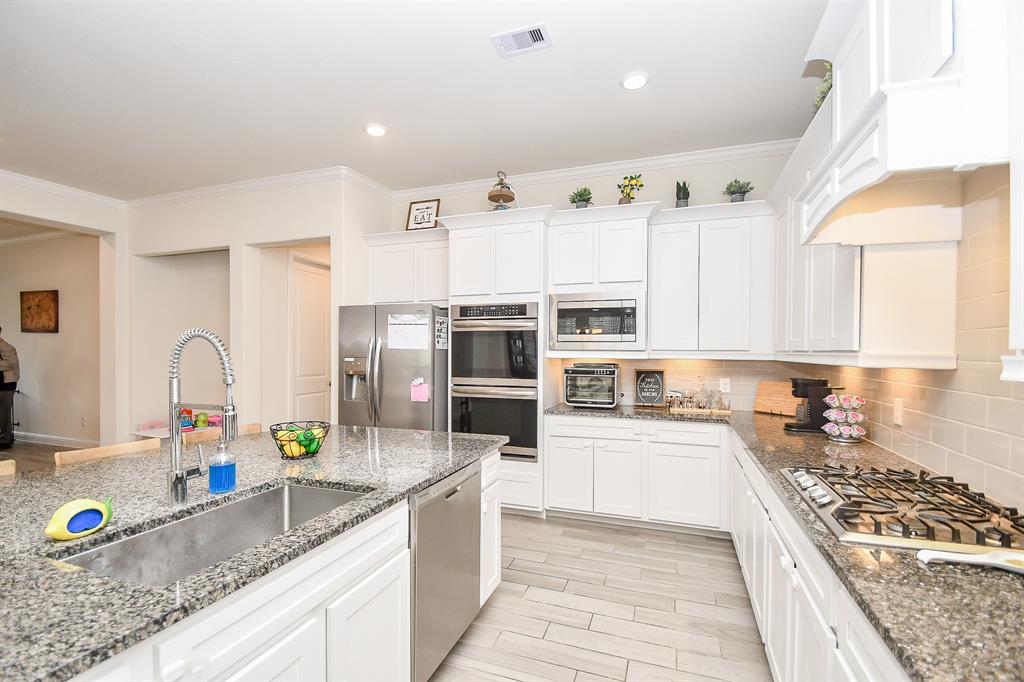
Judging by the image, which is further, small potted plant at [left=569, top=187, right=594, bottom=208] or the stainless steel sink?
small potted plant at [left=569, top=187, right=594, bottom=208]

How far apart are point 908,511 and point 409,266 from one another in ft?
12.4

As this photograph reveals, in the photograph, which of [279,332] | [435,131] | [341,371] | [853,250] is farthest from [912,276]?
[279,332]

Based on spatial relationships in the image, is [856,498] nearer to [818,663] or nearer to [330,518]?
[818,663]

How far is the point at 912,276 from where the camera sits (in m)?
1.85

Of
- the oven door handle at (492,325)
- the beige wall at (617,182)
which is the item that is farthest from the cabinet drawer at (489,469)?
the beige wall at (617,182)

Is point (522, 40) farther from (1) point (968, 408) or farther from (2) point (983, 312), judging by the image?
(1) point (968, 408)

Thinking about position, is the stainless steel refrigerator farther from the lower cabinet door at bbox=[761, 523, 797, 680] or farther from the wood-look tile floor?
the lower cabinet door at bbox=[761, 523, 797, 680]

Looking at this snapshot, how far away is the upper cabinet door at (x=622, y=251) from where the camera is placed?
353cm

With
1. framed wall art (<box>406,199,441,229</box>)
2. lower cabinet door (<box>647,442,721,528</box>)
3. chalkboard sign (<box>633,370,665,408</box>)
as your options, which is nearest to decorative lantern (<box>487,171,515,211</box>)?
framed wall art (<box>406,199,441,229</box>)

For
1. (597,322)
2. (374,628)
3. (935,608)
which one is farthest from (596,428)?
(935,608)

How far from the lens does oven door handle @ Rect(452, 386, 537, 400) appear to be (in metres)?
3.68

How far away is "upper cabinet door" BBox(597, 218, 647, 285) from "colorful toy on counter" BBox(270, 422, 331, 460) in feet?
7.85

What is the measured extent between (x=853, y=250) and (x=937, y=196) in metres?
0.47

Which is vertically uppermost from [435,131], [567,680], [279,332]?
[435,131]
